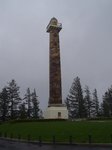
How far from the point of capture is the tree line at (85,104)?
3322 inches

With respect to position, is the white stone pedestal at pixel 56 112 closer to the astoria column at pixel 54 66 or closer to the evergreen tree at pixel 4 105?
the astoria column at pixel 54 66

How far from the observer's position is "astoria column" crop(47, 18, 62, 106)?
190 ft

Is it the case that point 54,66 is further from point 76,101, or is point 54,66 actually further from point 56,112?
point 76,101

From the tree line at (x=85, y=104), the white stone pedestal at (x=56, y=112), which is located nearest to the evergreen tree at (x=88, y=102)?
the tree line at (x=85, y=104)

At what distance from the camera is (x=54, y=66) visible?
59.5m

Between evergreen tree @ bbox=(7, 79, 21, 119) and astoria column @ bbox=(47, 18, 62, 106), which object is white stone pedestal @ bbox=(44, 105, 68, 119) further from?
evergreen tree @ bbox=(7, 79, 21, 119)

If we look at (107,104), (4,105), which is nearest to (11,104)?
(4,105)

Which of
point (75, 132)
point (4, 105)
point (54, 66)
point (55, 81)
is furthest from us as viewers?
point (4, 105)

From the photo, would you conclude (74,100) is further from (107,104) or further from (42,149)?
(42,149)

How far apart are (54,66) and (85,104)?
32.8m

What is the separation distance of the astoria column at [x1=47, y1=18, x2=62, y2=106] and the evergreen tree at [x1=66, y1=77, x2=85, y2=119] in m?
26.3

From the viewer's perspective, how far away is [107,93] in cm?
9588

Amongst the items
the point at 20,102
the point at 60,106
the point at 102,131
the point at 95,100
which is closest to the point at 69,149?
the point at 102,131

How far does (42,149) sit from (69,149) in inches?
74.3
